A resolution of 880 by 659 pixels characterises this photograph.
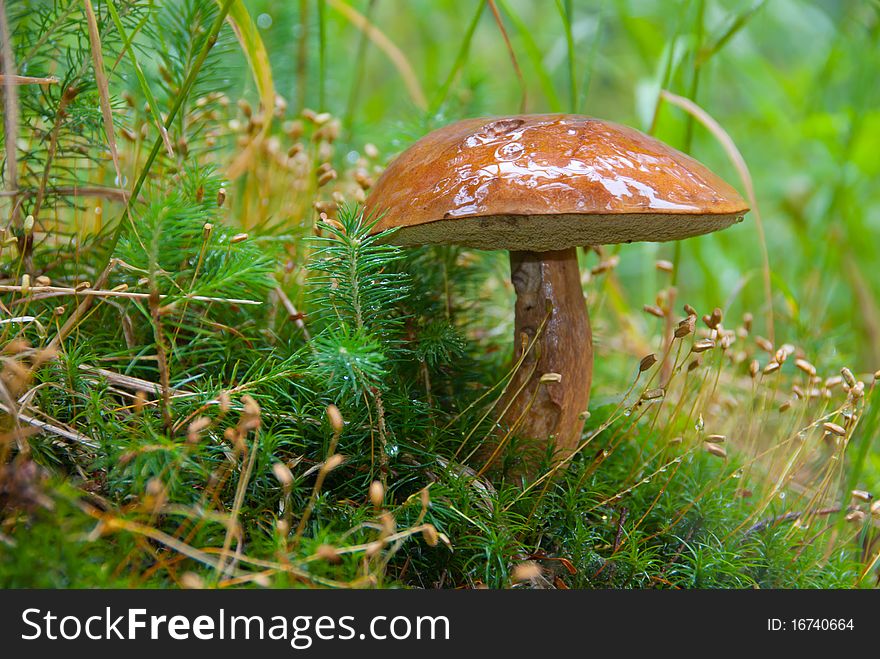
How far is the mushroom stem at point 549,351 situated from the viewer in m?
1.58

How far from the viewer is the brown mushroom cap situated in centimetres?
114

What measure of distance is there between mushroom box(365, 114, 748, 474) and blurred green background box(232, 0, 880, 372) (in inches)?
23.7

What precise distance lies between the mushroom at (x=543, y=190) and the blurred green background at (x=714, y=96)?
602 mm

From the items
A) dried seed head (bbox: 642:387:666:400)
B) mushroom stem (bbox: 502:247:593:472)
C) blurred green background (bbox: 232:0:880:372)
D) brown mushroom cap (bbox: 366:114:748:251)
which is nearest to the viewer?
brown mushroom cap (bbox: 366:114:748:251)

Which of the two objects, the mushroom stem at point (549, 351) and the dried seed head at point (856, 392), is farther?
the mushroom stem at point (549, 351)

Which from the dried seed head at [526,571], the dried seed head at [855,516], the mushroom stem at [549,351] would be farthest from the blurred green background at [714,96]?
the dried seed head at [526,571]

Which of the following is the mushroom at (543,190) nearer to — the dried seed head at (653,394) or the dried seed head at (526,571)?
the dried seed head at (653,394)

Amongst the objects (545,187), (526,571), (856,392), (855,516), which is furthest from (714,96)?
(526,571)

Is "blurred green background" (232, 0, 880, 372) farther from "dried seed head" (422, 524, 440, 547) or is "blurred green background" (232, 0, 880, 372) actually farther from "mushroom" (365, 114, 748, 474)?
"dried seed head" (422, 524, 440, 547)

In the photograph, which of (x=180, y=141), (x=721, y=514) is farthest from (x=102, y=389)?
(x=721, y=514)

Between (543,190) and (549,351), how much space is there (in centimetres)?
55

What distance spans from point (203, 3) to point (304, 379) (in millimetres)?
973

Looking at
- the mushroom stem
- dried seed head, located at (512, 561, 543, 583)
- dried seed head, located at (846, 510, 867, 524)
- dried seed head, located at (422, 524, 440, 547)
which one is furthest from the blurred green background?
dried seed head, located at (422, 524, 440, 547)
